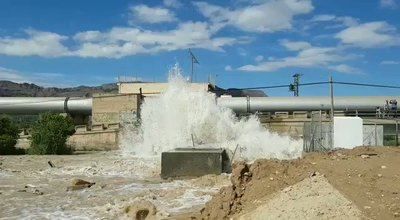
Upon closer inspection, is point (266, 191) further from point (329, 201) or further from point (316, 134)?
point (316, 134)

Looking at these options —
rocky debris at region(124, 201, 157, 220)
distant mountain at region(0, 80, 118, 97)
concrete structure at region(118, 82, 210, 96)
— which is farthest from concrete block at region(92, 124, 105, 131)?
distant mountain at region(0, 80, 118, 97)

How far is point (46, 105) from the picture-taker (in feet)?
193

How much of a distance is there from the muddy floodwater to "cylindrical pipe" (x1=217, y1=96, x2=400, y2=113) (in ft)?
90.8

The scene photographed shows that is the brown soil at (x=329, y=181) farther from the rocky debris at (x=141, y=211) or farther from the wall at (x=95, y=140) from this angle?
the wall at (x=95, y=140)

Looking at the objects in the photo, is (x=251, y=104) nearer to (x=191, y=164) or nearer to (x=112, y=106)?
(x=112, y=106)

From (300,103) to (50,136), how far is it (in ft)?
90.1

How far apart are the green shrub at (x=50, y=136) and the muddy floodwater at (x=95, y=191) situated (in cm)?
1026

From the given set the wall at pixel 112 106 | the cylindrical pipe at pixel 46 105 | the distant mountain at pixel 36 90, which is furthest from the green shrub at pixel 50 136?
the distant mountain at pixel 36 90

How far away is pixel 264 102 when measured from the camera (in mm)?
56656

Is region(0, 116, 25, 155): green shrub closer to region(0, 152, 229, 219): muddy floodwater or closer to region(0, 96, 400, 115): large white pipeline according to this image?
region(0, 152, 229, 219): muddy floodwater

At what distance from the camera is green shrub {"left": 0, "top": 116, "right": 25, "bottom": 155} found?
4028 centimetres

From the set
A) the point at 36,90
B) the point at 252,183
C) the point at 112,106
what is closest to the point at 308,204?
the point at 252,183

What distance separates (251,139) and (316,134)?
12.2m

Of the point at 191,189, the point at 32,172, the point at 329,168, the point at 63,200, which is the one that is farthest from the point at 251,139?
the point at 329,168
